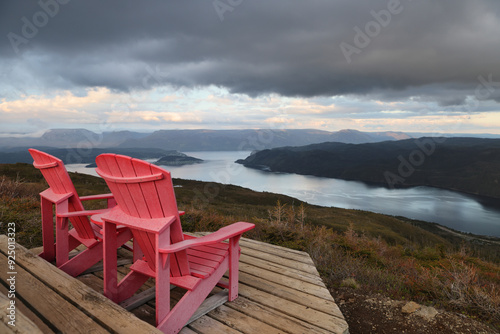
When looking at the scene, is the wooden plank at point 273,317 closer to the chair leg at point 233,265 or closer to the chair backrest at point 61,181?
the chair leg at point 233,265

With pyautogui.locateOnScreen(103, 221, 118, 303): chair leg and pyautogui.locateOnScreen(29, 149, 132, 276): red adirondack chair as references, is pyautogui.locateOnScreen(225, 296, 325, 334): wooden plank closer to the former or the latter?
pyautogui.locateOnScreen(103, 221, 118, 303): chair leg

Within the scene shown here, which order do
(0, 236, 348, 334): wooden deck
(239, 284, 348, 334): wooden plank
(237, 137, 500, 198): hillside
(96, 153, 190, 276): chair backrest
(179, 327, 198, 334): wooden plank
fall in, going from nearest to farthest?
1. (0, 236, 348, 334): wooden deck
2. (96, 153, 190, 276): chair backrest
3. (179, 327, 198, 334): wooden plank
4. (239, 284, 348, 334): wooden plank
5. (237, 137, 500, 198): hillside

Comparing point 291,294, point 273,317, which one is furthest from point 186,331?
point 291,294

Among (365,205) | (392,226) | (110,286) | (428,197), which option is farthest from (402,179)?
(110,286)

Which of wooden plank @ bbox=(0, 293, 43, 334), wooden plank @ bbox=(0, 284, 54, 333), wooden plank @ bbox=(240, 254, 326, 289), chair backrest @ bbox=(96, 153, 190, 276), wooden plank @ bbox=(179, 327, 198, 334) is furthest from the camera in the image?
wooden plank @ bbox=(240, 254, 326, 289)

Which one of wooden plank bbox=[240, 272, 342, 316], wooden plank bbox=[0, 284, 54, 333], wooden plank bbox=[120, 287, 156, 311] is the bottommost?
wooden plank bbox=[240, 272, 342, 316]

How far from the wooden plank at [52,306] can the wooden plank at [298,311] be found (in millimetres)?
1436

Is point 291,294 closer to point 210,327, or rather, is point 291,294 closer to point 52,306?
point 210,327

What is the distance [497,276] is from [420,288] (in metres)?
3.73

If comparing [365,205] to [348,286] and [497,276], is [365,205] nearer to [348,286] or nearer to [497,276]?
[497,276]

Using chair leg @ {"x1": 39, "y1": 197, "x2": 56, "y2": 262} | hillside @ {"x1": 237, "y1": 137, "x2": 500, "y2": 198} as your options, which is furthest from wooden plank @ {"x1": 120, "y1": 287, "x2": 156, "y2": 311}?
hillside @ {"x1": 237, "y1": 137, "x2": 500, "y2": 198}

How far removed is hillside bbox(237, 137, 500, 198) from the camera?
95.2 metres

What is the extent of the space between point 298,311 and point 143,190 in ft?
5.29

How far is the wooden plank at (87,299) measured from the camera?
55.9 inches
